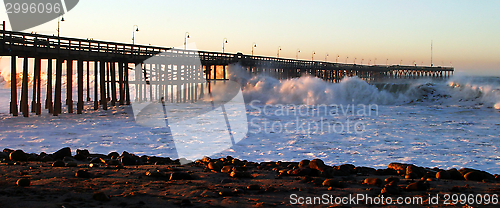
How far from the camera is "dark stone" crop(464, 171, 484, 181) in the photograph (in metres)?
7.88

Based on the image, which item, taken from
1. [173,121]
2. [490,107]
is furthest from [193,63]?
[490,107]

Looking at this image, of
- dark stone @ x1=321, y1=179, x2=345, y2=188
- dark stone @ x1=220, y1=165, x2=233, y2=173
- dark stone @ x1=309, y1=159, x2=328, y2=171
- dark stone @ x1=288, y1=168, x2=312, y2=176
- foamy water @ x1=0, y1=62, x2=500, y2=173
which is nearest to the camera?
dark stone @ x1=321, y1=179, x2=345, y2=188

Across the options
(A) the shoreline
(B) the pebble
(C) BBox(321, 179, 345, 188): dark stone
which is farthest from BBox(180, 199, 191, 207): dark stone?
(C) BBox(321, 179, 345, 188): dark stone

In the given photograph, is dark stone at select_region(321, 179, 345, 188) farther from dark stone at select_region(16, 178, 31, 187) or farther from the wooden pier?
the wooden pier

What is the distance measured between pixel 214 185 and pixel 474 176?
4787 millimetres

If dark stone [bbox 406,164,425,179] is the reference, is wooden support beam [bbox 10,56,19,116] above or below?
above

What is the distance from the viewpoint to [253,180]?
773cm

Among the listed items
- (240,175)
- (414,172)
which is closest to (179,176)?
(240,175)

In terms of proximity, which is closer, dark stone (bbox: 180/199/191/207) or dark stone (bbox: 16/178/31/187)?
dark stone (bbox: 180/199/191/207)

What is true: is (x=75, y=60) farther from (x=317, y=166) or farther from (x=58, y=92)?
(x=317, y=166)

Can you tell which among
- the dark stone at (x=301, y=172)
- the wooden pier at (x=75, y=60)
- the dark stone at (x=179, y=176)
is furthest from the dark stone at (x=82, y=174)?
the wooden pier at (x=75, y=60)

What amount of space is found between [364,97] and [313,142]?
32549mm

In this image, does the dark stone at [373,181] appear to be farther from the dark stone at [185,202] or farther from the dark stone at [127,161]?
the dark stone at [127,161]

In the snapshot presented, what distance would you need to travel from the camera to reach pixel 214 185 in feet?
23.8
